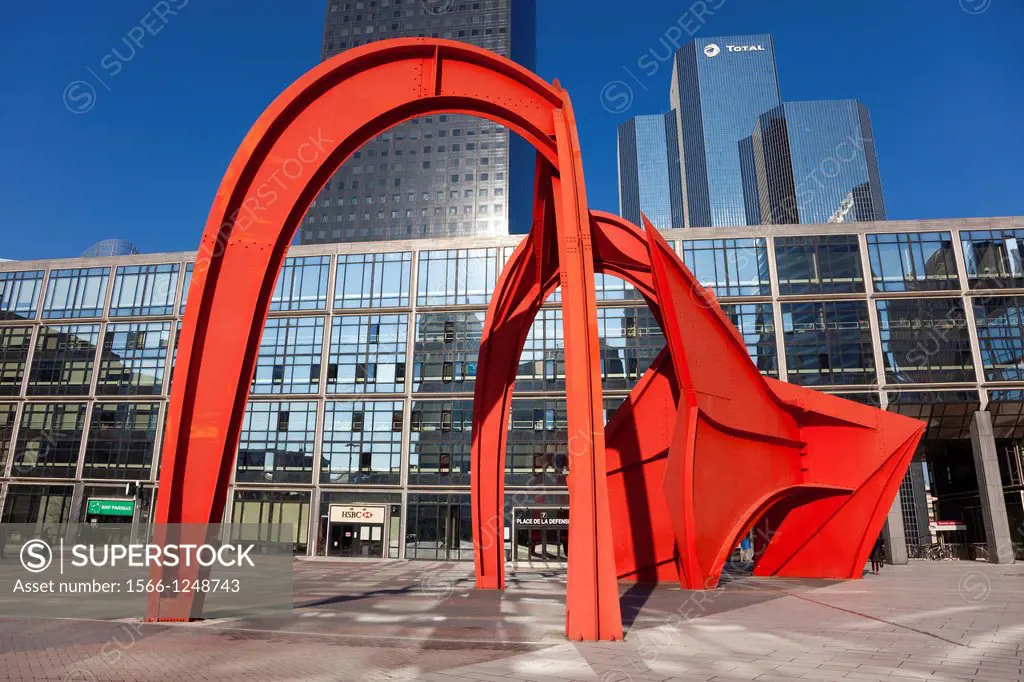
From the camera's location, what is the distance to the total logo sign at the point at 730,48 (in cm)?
19175

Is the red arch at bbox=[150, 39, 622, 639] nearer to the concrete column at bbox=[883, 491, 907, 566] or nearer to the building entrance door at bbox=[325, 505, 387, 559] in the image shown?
the building entrance door at bbox=[325, 505, 387, 559]

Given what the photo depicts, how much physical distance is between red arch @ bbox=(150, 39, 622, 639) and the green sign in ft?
117

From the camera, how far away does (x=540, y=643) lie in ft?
29.7

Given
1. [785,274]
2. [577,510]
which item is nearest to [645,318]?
[785,274]

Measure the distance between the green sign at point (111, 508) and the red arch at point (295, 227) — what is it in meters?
35.6

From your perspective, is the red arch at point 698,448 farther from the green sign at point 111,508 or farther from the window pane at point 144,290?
the window pane at point 144,290

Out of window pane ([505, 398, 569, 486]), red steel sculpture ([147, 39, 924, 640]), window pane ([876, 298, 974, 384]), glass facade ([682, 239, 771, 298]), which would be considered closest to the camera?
red steel sculpture ([147, 39, 924, 640])

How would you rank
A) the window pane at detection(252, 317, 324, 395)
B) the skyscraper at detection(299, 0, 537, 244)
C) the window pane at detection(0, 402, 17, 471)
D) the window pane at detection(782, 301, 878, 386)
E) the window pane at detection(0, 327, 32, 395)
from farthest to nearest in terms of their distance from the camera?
1. the skyscraper at detection(299, 0, 537, 244)
2. the window pane at detection(0, 327, 32, 395)
3. the window pane at detection(0, 402, 17, 471)
4. the window pane at detection(252, 317, 324, 395)
5. the window pane at detection(782, 301, 878, 386)

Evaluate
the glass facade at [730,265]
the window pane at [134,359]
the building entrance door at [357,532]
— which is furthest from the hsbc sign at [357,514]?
the glass facade at [730,265]

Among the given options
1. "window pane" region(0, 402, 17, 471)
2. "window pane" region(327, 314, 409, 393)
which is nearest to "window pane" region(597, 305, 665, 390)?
"window pane" region(327, 314, 409, 393)

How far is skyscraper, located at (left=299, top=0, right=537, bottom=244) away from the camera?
9675cm

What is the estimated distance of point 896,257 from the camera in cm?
3791

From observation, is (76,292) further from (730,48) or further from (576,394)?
(730,48)

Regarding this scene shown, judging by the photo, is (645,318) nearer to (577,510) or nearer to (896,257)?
(896,257)
